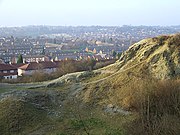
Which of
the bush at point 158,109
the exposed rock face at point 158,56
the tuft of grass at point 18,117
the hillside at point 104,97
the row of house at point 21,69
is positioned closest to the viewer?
the bush at point 158,109

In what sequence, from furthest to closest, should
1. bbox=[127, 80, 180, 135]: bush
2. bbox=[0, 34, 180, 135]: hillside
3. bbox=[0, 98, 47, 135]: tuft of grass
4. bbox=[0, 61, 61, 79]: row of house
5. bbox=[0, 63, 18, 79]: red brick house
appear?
bbox=[0, 61, 61, 79]: row of house → bbox=[0, 63, 18, 79]: red brick house → bbox=[0, 98, 47, 135]: tuft of grass → bbox=[0, 34, 180, 135]: hillside → bbox=[127, 80, 180, 135]: bush

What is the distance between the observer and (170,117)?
8.83 meters

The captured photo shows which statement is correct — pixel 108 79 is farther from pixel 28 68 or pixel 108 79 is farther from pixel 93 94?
pixel 28 68

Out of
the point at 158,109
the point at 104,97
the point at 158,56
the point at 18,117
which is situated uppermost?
the point at 158,56

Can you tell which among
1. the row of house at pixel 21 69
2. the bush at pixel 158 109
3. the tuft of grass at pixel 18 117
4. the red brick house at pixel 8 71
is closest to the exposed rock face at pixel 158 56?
the bush at pixel 158 109

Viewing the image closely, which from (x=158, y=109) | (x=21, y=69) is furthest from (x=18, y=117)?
(x=21, y=69)

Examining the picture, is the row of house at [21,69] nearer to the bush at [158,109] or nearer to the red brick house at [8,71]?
the red brick house at [8,71]

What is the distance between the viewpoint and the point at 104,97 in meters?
A: 15.6

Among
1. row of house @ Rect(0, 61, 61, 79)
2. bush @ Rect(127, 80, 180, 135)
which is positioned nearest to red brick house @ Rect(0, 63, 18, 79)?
row of house @ Rect(0, 61, 61, 79)

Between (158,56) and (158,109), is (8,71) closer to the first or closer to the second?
(158,56)

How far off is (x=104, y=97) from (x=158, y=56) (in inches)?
144

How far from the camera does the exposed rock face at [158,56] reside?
1620cm

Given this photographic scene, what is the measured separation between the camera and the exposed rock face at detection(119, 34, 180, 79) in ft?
53.2

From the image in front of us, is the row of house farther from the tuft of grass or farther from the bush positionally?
the bush
